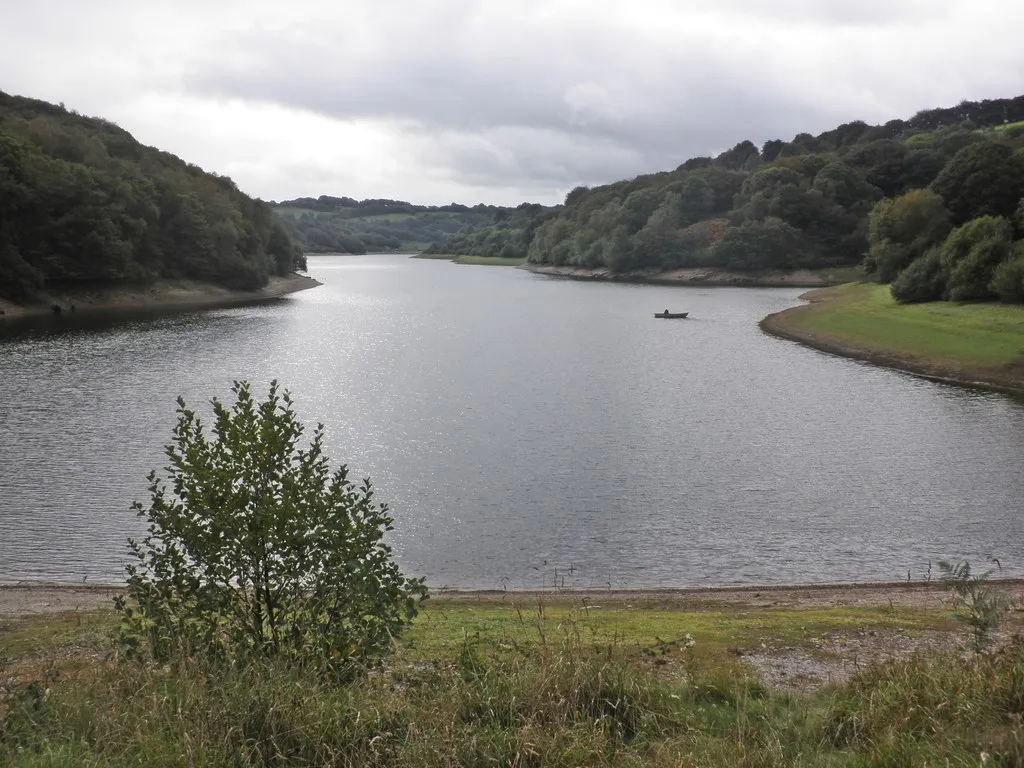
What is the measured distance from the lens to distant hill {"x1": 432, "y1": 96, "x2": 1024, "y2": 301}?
66.3 metres

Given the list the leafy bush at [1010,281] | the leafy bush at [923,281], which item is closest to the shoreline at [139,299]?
the leafy bush at [923,281]

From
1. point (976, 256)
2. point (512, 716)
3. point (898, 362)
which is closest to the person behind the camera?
point (512, 716)

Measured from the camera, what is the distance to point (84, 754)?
6656mm

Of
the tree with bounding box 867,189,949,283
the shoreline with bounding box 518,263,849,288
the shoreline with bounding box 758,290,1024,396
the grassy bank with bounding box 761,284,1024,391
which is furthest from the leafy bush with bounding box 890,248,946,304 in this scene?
the shoreline with bounding box 518,263,849,288

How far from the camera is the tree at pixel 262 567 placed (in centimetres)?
884

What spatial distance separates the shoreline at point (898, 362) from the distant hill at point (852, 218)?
932 cm

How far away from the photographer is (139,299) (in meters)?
A: 90.1

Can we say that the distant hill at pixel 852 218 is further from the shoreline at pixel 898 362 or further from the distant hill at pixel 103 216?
the distant hill at pixel 103 216

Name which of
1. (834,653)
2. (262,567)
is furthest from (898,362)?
(262,567)

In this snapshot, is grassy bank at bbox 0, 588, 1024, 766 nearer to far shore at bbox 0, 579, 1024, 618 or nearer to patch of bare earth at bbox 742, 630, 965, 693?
patch of bare earth at bbox 742, 630, 965, 693

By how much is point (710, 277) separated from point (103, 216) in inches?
3820

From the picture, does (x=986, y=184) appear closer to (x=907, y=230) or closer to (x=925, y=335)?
(x=907, y=230)

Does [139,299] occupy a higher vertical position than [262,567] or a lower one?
lower

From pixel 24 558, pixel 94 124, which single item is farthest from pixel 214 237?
pixel 24 558
